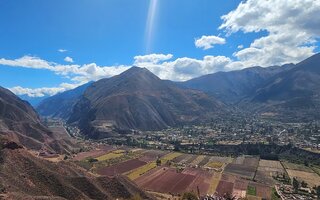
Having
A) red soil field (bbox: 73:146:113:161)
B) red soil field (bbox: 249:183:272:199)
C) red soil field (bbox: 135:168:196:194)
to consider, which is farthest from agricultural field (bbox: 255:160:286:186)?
red soil field (bbox: 73:146:113:161)

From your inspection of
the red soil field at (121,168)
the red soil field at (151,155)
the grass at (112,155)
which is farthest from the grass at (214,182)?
the grass at (112,155)

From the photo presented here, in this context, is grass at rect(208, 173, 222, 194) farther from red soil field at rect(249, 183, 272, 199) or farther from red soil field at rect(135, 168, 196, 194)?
red soil field at rect(249, 183, 272, 199)

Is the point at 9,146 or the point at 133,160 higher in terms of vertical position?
the point at 9,146

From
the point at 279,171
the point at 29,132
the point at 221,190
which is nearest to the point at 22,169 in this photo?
the point at 221,190

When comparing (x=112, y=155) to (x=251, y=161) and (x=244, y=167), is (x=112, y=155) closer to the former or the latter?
(x=244, y=167)

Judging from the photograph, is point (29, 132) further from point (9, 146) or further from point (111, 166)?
point (9, 146)

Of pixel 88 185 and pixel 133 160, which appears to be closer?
pixel 88 185

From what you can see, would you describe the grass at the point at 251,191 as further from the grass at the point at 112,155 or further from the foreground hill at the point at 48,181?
the grass at the point at 112,155

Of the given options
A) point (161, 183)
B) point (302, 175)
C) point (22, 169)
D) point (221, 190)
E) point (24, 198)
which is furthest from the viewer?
point (302, 175)
